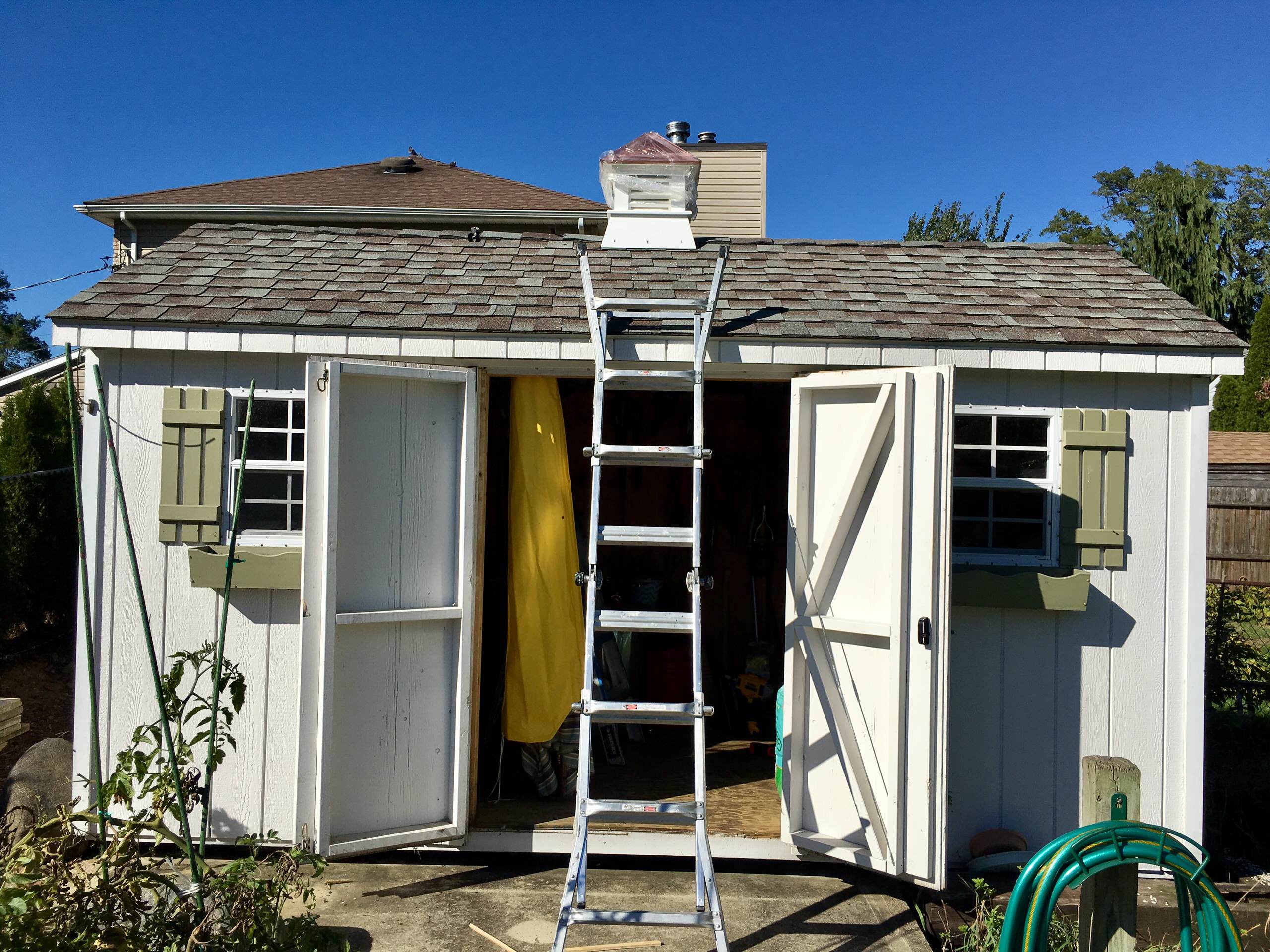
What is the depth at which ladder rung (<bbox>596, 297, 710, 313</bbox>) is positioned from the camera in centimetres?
448

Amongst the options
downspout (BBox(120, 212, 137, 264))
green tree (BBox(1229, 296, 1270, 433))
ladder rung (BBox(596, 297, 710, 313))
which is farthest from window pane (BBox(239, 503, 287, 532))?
green tree (BBox(1229, 296, 1270, 433))

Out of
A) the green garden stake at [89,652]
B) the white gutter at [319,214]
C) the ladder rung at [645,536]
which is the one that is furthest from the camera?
the white gutter at [319,214]

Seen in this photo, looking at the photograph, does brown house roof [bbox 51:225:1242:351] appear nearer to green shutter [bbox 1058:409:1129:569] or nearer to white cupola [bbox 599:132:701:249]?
white cupola [bbox 599:132:701:249]

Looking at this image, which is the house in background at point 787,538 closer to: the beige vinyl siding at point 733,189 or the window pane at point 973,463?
the window pane at point 973,463

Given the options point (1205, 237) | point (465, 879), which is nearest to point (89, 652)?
point (465, 879)

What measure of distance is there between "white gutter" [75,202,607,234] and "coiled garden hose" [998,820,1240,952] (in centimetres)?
864

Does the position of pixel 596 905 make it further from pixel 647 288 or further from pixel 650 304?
pixel 647 288

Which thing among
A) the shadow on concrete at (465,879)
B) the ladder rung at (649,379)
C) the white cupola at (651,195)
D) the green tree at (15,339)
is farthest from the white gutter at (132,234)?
the green tree at (15,339)

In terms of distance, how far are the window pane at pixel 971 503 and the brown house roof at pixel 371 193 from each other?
23.1 ft

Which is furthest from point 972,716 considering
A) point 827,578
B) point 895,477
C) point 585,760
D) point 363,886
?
point 363,886

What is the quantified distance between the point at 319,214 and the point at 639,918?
9066 millimetres

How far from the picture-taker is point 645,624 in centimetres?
382

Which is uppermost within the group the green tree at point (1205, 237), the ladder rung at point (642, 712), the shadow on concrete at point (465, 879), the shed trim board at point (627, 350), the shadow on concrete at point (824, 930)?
the green tree at point (1205, 237)

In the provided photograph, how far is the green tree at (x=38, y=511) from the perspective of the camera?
774 centimetres
